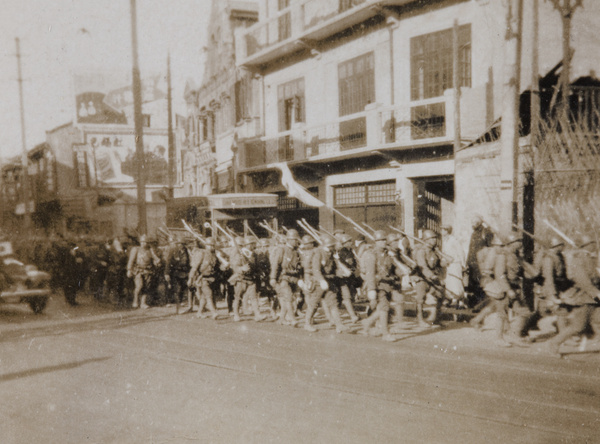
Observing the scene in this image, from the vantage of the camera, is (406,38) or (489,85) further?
(406,38)

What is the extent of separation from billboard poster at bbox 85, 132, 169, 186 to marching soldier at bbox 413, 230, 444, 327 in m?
27.0

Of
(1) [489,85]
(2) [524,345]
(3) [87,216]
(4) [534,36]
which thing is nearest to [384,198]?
(1) [489,85]

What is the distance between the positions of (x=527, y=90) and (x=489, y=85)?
1774mm

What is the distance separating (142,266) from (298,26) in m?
10.2

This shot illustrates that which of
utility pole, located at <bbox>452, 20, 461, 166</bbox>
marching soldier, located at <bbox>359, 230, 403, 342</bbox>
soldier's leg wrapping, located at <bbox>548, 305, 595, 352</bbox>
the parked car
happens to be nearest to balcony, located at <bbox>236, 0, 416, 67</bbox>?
utility pole, located at <bbox>452, 20, 461, 166</bbox>

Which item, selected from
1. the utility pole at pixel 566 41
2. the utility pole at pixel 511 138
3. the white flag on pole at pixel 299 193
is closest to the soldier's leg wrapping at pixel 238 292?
the utility pole at pixel 511 138

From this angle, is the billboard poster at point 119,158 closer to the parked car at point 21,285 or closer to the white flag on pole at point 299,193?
the white flag on pole at point 299,193

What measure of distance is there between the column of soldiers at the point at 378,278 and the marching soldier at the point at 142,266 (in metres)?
0.03

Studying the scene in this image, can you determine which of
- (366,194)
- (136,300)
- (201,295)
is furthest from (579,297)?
(136,300)

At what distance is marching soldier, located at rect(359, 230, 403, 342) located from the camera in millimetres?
9188

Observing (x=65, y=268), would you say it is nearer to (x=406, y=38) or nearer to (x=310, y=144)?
(x=310, y=144)

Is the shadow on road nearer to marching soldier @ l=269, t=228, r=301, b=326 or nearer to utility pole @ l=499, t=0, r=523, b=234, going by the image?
marching soldier @ l=269, t=228, r=301, b=326

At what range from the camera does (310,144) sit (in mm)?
18750

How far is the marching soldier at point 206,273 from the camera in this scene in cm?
1198
